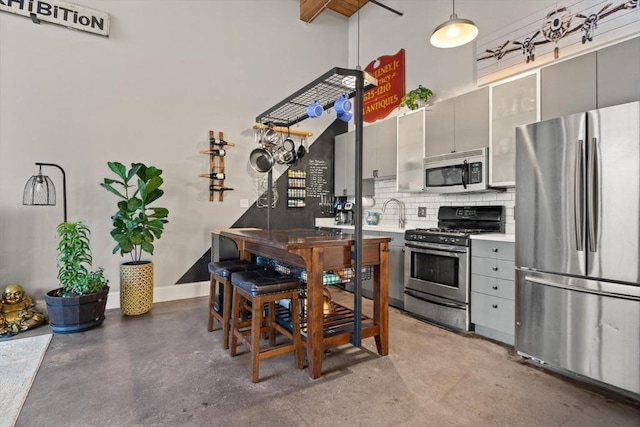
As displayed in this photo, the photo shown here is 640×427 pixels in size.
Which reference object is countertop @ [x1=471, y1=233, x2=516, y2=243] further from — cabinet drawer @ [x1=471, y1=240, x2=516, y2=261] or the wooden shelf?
the wooden shelf

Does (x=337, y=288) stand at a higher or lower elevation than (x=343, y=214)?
lower

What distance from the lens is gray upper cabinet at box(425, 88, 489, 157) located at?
3.24 metres

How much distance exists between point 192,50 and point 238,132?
1.14 metres

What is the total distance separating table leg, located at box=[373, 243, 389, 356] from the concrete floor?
103mm

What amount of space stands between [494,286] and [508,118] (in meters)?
1.53

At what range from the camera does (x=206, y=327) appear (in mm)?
3146

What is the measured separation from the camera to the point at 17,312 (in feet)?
10.2

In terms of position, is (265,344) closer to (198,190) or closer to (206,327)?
(206,327)

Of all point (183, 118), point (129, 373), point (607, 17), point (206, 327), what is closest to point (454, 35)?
point (607, 17)

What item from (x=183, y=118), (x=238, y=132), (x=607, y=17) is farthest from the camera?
(x=238, y=132)

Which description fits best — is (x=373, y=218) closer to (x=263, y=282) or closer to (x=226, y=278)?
(x=226, y=278)

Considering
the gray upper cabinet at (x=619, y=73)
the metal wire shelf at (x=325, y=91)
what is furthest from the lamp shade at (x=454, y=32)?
the gray upper cabinet at (x=619, y=73)

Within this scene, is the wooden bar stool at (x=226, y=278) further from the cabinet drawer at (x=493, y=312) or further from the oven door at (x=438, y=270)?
the cabinet drawer at (x=493, y=312)

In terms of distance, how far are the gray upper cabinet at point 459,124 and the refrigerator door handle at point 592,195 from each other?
46.0 inches
